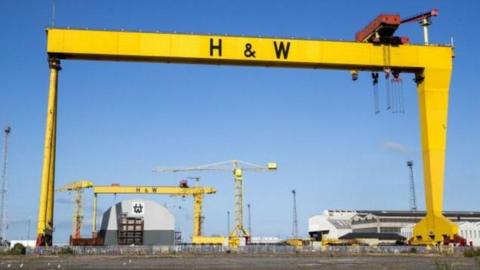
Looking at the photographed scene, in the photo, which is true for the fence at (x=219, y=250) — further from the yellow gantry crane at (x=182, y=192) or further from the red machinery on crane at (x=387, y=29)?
the yellow gantry crane at (x=182, y=192)

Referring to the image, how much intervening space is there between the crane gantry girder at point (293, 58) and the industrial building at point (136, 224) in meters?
14.7

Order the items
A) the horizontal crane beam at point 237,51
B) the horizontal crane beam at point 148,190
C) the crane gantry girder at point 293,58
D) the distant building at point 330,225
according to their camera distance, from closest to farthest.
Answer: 1. the crane gantry girder at point 293,58
2. the horizontal crane beam at point 237,51
3. the horizontal crane beam at point 148,190
4. the distant building at point 330,225

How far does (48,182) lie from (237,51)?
11305 mm

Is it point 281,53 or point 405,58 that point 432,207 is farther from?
point 281,53

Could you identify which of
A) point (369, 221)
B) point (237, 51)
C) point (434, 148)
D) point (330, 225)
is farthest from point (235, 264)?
point (330, 225)

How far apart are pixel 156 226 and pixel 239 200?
23931 mm

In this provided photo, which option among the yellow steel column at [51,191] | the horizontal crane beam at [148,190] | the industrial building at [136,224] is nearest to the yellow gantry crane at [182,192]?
the horizontal crane beam at [148,190]

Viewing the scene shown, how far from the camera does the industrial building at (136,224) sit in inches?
1626

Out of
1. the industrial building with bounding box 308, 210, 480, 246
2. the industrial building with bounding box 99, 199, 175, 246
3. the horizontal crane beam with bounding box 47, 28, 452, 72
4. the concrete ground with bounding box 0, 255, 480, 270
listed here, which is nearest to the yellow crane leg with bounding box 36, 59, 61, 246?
the concrete ground with bounding box 0, 255, 480, 270

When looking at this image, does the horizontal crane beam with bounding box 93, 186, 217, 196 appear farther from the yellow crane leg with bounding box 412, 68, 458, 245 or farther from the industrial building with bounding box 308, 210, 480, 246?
the yellow crane leg with bounding box 412, 68, 458, 245

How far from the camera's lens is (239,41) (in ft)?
93.9

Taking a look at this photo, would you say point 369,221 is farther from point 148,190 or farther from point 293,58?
point 293,58

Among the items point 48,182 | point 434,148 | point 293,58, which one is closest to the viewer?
point 48,182

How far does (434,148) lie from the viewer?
28.5 metres
